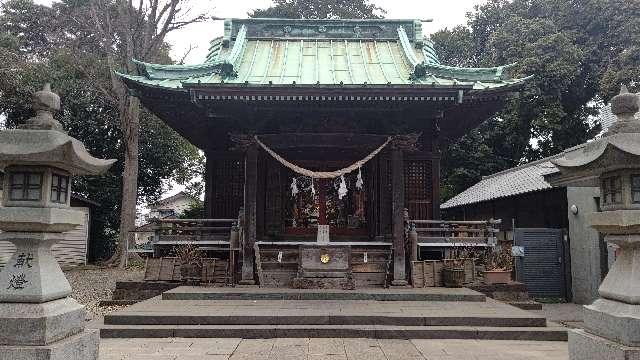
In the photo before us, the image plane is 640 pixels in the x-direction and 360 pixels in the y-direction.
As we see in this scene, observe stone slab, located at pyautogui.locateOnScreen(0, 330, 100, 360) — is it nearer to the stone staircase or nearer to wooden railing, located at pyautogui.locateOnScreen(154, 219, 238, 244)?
the stone staircase

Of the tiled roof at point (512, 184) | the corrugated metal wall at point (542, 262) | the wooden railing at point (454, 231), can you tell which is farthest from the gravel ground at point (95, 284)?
the tiled roof at point (512, 184)

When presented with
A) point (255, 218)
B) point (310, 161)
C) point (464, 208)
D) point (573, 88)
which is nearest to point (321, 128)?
point (310, 161)

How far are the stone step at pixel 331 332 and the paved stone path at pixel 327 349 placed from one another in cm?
18

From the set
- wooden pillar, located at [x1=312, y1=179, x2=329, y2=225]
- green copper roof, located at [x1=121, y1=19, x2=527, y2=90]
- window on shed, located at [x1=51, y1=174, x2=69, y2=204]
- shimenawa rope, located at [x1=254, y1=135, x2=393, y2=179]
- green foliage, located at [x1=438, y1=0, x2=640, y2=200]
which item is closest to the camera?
window on shed, located at [x1=51, y1=174, x2=69, y2=204]

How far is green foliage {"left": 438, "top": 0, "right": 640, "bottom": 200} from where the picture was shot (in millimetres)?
26828

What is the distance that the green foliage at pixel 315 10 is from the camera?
37688 mm

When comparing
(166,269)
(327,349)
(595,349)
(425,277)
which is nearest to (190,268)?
(166,269)

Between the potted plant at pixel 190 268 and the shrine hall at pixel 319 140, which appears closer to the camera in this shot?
the shrine hall at pixel 319 140

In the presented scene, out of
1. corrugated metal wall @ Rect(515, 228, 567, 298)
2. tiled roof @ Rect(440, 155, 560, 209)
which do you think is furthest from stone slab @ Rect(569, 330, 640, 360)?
tiled roof @ Rect(440, 155, 560, 209)

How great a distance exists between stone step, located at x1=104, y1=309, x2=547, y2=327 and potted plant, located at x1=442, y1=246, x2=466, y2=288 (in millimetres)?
2846

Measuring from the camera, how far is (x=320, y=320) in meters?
8.81

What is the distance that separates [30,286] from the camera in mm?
5570

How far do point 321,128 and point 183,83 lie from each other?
385 centimetres

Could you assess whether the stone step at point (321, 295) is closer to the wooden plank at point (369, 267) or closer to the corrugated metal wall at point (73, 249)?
the wooden plank at point (369, 267)
